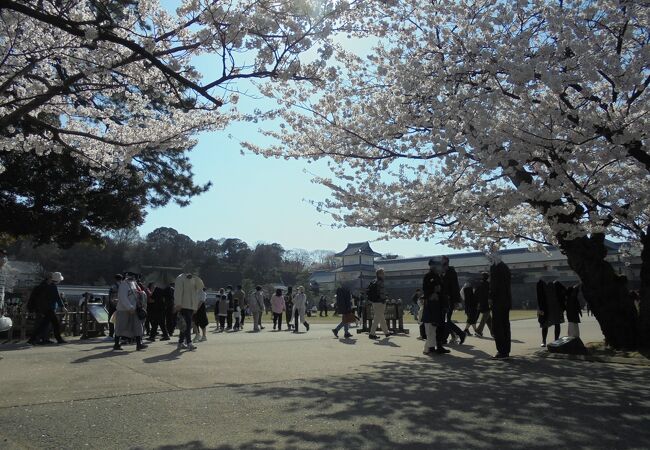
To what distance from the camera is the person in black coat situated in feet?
28.7

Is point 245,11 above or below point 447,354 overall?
above

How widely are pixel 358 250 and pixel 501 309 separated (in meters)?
55.2

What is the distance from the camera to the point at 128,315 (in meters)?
10.2

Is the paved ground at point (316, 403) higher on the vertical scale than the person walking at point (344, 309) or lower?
lower

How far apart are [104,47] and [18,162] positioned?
29.7 ft

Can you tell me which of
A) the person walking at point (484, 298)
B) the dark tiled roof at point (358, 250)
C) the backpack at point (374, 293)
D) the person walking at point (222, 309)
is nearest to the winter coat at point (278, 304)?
the person walking at point (222, 309)

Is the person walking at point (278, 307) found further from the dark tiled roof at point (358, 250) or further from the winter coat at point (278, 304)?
the dark tiled roof at point (358, 250)

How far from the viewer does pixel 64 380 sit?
607cm

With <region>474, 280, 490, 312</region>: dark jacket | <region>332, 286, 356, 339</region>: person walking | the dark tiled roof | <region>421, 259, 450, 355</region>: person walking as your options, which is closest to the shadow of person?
<region>421, 259, 450, 355</region>: person walking

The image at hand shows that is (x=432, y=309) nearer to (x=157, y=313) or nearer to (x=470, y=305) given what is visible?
(x=470, y=305)

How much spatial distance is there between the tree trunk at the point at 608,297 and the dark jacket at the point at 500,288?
190 centimetres

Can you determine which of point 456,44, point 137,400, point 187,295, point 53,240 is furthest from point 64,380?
point 53,240

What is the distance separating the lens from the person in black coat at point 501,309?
28.7 feet

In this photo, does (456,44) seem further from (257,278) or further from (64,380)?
(257,278)
